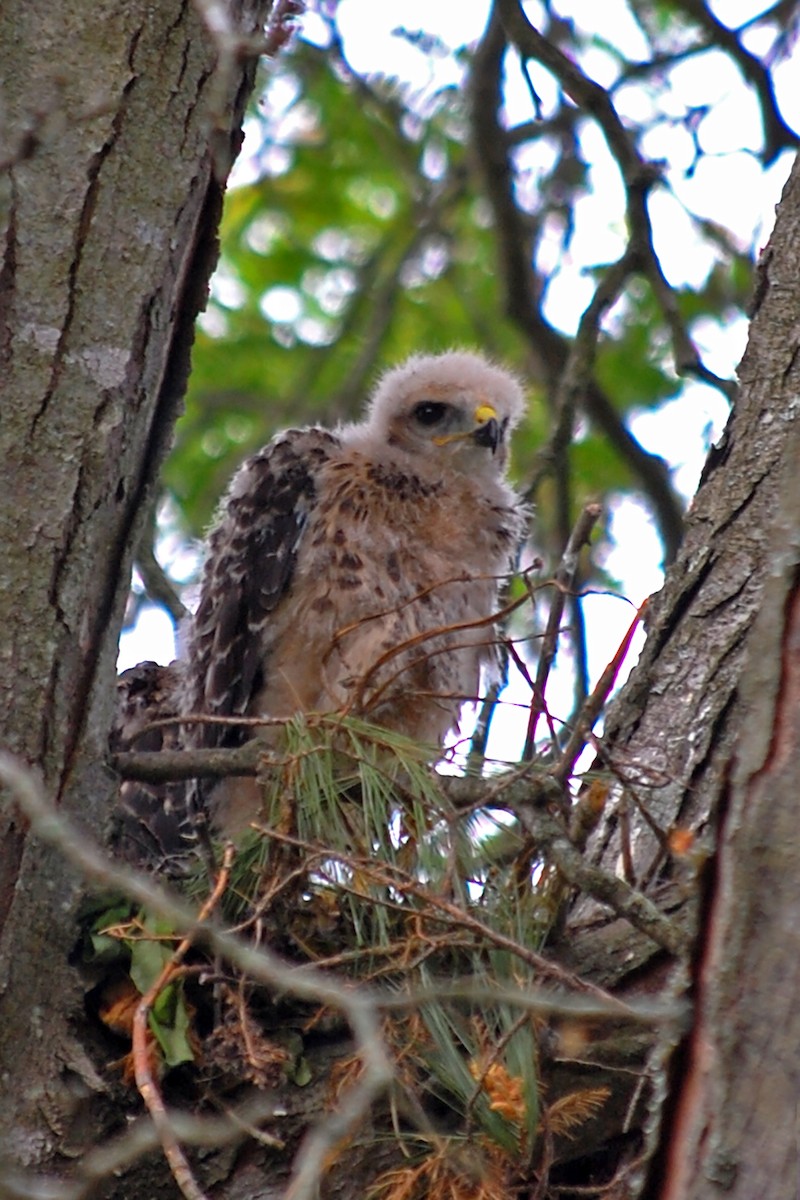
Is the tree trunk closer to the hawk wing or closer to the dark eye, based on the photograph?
the hawk wing

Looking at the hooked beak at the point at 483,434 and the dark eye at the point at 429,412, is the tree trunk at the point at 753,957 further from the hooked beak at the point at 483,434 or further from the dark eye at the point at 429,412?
the dark eye at the point at 429,412

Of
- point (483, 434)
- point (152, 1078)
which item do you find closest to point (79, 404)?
point (152, 1078)

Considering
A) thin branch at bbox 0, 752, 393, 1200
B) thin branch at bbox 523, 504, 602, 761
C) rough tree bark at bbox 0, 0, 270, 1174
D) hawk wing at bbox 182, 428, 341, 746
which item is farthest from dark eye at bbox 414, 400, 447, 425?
thin branch at bbox 0, 752, 393, 1200

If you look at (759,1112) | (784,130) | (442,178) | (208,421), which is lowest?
(759,1112)

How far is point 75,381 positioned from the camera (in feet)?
8.84

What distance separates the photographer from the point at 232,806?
383cm

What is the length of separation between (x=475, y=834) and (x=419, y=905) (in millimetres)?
236

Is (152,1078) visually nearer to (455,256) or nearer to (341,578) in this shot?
(341,578)

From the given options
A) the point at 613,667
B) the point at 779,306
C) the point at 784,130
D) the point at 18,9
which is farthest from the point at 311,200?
the point at 613,667

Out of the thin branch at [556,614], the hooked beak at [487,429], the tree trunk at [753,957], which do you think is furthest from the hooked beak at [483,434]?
the tree trunk at [753,957]

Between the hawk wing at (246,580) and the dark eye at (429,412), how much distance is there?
38cm

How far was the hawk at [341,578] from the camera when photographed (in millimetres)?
3818

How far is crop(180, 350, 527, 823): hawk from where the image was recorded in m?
3.82

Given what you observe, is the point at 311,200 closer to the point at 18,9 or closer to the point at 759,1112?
the point at 18,9
